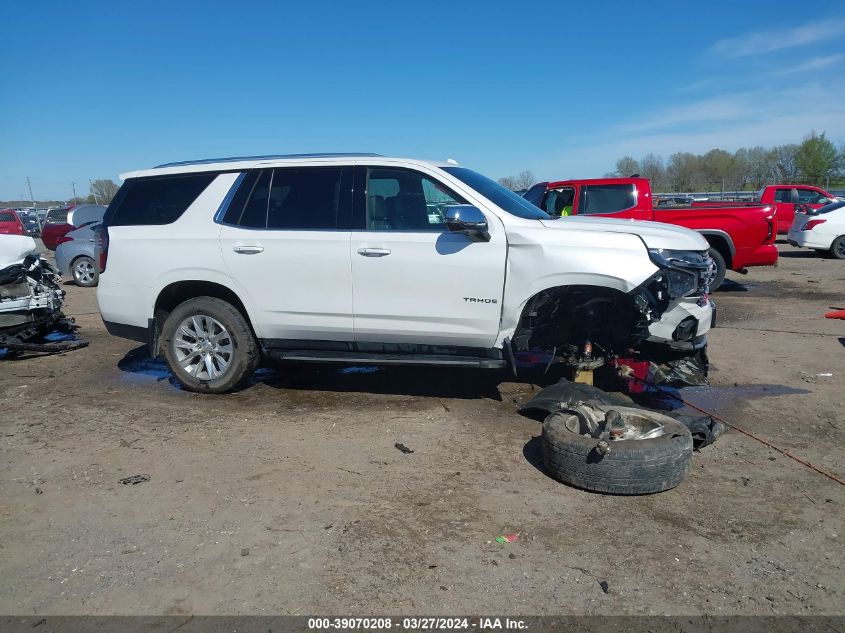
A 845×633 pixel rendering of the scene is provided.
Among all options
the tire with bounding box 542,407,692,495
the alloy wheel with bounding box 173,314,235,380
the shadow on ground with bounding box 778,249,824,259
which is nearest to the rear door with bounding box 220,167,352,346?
the alloy wheel with bounding box 173,314,235,380

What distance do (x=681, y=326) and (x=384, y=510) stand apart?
2.77 m

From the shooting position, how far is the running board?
5.33 metres

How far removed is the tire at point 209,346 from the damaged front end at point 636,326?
241 centimetres

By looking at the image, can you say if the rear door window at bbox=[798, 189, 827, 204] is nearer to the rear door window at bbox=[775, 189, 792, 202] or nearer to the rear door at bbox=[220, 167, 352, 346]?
the rear door window at bbox=[775, 189, 792, 202]

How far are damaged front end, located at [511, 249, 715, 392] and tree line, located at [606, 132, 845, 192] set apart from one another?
4311 cm

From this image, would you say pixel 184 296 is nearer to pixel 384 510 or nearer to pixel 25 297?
pixel 25 297

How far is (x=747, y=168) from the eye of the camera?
53.1 m

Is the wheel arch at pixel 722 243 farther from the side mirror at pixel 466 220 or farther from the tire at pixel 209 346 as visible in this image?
the tire at pixel 209 346

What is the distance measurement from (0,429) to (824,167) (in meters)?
56.0

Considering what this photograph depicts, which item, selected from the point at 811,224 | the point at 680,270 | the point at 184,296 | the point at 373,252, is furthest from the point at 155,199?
the point at 811,224

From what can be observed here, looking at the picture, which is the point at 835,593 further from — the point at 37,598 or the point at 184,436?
the point at 184,436

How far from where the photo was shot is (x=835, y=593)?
3020 mm

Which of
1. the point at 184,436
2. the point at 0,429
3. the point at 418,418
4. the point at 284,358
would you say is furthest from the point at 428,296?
the point at 0,429

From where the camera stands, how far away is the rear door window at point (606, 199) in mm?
11531
